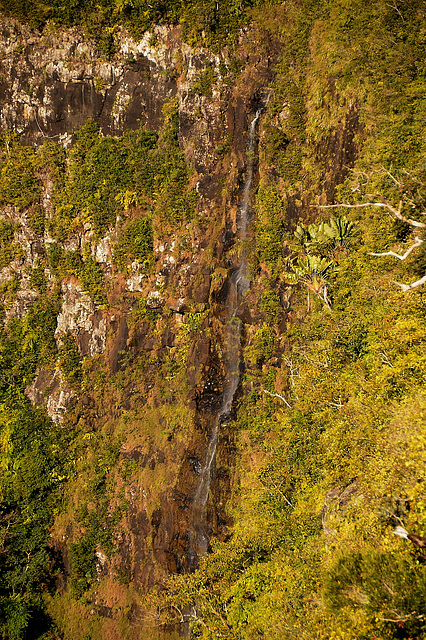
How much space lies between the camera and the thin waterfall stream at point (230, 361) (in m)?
19.2

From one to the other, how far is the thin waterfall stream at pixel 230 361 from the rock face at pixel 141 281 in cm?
45

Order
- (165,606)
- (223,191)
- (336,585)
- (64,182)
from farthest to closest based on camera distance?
1. (64,182)
2. (223,191)
3. (165,606)
4. (336,585)

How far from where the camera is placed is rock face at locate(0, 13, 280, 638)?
20.5 metres

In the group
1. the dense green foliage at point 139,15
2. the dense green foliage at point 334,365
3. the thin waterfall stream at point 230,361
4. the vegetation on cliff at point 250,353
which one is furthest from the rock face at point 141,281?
the dense green foliage at point 334,365

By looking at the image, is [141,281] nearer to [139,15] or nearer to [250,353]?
[250,353]

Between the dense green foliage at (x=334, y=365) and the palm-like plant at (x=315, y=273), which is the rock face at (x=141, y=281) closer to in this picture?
the dense green foliage at (x=334, y=365)

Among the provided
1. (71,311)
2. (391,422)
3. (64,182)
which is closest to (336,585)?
(391,422)

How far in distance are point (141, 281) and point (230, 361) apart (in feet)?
23.3

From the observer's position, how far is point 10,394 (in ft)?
75.9

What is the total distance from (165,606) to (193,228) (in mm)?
19033

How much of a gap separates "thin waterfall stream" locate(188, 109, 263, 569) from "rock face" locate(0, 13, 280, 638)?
0.45 meters

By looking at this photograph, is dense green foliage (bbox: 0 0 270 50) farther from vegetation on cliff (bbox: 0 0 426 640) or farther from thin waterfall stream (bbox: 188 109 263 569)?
thin waterfall stream (bbox: 188 109 263 569)

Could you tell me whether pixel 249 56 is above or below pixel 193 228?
above

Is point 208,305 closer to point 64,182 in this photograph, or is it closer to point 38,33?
point 64,182
